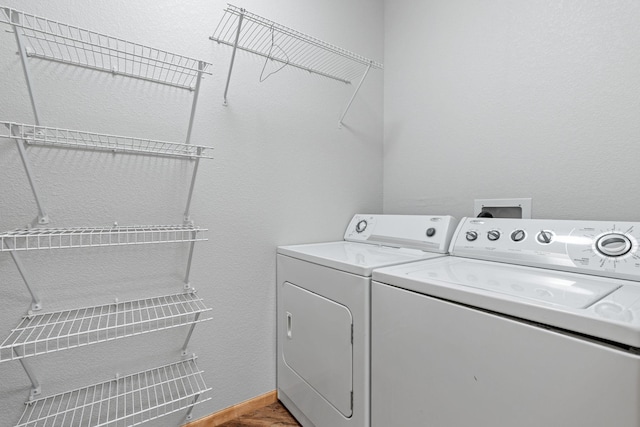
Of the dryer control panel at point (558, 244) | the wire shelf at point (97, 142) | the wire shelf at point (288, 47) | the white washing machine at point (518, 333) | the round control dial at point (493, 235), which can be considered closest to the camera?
the white washing machine at point (518, 333)

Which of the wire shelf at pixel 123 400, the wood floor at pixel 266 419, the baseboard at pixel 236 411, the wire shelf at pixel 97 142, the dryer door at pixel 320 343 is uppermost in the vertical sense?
the wire shelf at pixel 97 142

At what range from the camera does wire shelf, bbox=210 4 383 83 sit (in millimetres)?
1484

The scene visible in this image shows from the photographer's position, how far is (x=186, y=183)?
1468 mm

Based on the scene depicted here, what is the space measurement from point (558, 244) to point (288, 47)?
5.66 ft

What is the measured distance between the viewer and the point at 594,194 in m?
1.32

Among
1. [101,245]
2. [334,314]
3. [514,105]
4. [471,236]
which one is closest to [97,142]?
[101,245]

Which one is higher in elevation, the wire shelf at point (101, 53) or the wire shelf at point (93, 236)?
the wire shelf at point (101, 53)

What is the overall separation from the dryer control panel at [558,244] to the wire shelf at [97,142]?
1.33m

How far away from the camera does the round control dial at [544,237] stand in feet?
3.95

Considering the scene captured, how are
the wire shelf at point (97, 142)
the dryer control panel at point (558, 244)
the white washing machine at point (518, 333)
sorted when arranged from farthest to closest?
the wire shelf at point (97, 142)
the dryer control panel at point (558, 244)
the white washing machine at point (518, 333)

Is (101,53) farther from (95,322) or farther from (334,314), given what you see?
(334,314)

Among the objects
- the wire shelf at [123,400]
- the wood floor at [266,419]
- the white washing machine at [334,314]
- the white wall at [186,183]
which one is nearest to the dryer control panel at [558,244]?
the white washing machine at [334,314]

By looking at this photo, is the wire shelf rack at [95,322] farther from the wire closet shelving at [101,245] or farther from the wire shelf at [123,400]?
the wire shelf at [123,400]

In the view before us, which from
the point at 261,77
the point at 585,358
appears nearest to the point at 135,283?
the point at 261,77
